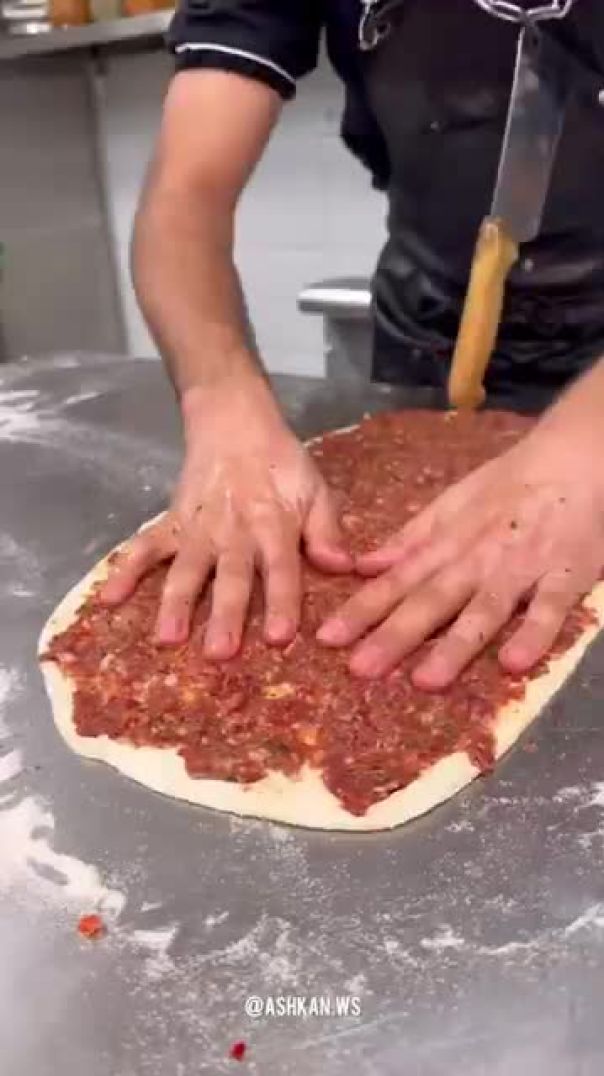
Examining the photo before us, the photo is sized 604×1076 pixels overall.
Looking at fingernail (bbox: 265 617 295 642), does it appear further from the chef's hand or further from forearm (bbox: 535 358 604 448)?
forearm (bbox: 535 358 604 448)

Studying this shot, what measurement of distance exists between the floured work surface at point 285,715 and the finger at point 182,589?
0.01 m

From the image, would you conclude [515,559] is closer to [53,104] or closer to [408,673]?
[408,673]

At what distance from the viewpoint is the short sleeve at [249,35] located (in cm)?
121

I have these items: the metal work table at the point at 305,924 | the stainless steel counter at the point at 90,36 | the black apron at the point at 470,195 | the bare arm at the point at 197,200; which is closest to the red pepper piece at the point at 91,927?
the metal work table at the point at 305,924

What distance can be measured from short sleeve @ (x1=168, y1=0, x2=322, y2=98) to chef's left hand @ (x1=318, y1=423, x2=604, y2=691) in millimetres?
488

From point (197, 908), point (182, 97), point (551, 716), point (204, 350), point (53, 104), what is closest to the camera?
point (197, 908)

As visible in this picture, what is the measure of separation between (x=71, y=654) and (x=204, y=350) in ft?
1.10

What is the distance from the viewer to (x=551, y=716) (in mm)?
850

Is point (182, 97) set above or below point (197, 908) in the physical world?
above

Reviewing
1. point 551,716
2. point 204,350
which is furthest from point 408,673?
point 204,350

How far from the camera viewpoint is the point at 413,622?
0.87 meters

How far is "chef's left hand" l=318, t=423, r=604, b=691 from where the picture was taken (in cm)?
87

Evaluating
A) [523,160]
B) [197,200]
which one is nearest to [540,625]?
[523,160]

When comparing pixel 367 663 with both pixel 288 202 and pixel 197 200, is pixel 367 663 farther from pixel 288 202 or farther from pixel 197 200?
pixel 288 202
